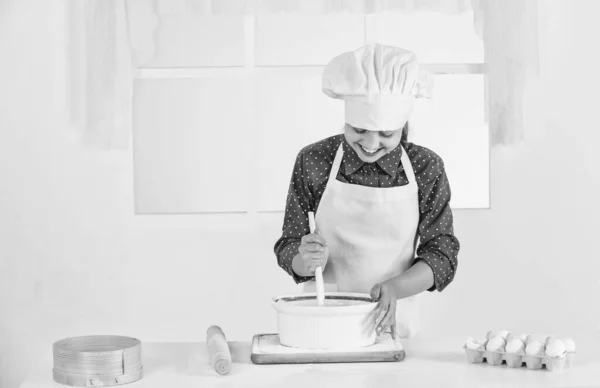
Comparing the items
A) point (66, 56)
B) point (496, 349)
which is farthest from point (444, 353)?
point (66, 56)

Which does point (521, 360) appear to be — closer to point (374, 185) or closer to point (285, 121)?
point (374, 185)

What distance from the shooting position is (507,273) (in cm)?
364

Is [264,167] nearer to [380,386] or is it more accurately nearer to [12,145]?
[12,145]

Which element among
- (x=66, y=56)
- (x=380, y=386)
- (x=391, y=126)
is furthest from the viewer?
(x=66, y=56)

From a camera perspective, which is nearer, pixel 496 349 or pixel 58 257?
pixel 496 349

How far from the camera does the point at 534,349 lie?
1.58 m

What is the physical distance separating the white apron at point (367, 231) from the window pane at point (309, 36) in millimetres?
1455

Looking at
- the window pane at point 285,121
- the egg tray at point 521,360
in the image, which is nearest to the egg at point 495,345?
the egg tray at point 521,360

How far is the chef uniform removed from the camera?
196 centimetres

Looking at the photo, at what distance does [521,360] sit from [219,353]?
570 mm

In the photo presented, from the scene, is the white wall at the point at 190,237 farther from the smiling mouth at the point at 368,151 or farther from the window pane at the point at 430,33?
the smiling mouth at the point at 368,151

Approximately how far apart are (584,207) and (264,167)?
4.55 ft

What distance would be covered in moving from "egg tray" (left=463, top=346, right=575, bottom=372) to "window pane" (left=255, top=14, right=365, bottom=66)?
2128mm

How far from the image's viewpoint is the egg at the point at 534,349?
158cm
